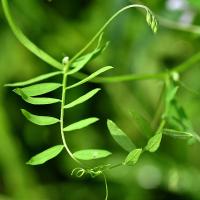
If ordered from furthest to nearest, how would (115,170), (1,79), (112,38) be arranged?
(115,170)
(1,79)
(112,38)

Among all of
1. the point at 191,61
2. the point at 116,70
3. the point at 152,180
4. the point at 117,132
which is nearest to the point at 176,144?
the point at 152,180

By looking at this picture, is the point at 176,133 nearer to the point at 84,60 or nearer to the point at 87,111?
the point at 84,60

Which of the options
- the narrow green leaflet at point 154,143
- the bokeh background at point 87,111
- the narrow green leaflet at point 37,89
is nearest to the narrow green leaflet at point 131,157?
the narrow green leaflet at point 154,143

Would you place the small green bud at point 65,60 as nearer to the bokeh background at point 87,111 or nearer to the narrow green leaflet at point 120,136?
the narrow green leaflet at point 120,136

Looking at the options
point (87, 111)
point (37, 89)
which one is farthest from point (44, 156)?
point (87, 111)

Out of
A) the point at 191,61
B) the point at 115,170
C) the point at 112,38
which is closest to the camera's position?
the point at 191,61

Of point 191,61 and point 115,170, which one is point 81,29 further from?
point 191,61
